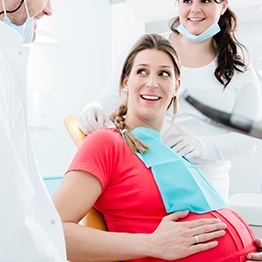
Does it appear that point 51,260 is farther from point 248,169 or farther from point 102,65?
point 102,65

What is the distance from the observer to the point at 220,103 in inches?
58.9

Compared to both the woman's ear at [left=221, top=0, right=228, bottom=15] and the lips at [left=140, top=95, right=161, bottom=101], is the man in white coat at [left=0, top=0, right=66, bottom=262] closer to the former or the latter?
the lips at [left=140, top=95, right=161, bottom=101]

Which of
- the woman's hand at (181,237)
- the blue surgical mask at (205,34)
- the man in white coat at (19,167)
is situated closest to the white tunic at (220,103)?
the blue surgical mask at (205,34)

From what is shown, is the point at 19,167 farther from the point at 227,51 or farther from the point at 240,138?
the point at 227,51

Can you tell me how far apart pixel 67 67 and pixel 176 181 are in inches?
66.5

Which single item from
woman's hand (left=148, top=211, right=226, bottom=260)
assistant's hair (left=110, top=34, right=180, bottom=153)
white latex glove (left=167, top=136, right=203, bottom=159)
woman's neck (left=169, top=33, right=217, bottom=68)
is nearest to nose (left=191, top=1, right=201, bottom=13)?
woman's neck (left=169, top=33, right=217, bottom=68)

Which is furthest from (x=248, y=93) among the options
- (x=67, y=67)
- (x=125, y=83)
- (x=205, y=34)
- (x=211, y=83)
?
(x=67, y=67)

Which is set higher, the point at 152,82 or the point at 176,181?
the point at 152,82

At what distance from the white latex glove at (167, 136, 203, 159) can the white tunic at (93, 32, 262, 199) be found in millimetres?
33

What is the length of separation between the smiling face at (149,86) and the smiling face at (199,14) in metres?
0.24

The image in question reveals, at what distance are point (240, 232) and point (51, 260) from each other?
0.63m

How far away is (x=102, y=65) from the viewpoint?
295 cm

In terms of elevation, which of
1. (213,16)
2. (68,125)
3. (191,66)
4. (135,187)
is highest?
(213,16)

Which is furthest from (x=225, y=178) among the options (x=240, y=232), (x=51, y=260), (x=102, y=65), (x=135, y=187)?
(x=102, y=65)
